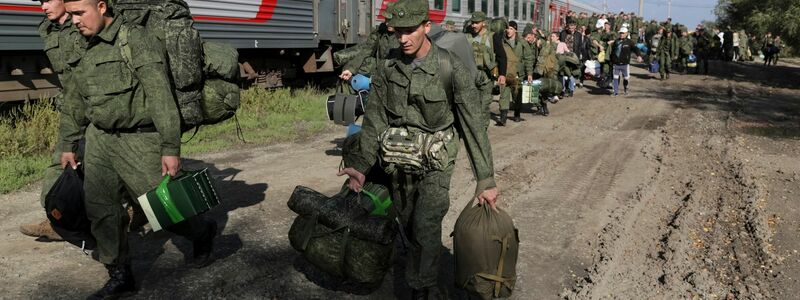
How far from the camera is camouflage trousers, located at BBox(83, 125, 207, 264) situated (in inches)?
147

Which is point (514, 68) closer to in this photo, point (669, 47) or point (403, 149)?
point (403, 149)

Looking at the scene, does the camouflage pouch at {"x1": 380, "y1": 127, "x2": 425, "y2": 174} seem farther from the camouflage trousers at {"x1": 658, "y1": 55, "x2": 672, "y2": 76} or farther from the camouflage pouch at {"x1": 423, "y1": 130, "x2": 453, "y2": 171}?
the camouflage trousers at {"x1": 658, "y1": 55, "x2": 672, "y2": 76}

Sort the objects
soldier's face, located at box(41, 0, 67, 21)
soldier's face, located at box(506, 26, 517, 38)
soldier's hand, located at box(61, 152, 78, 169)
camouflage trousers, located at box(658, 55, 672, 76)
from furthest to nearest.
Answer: camouflage trousers, located at box(658, 55, 672, 76) < soldier's face, located at box(506, 26, 517, 38) < soldier's face, located at box(41, 0, 67, 21) < soldier's hand, located at box(61, 152, 78, 169)

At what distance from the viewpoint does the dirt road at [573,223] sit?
14.0ft

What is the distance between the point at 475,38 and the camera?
9156 millimetres

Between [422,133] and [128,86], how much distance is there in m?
1.60

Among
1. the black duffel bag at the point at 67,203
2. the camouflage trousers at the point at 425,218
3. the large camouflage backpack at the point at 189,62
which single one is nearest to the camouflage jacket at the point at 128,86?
the large camouflage backpack at the point at 189,62

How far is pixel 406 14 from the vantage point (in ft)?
10.8

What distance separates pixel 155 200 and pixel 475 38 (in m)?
6.25

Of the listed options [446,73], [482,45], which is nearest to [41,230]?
[446,73]

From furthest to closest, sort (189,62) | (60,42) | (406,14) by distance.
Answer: (60,42) < (189,62) < (406,14)

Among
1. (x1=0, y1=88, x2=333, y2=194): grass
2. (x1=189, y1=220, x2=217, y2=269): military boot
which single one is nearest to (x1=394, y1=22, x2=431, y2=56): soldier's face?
(x1=189, y1=220, x2=217, y2=269): military boot

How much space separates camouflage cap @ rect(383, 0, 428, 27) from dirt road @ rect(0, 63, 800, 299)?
5.58ft

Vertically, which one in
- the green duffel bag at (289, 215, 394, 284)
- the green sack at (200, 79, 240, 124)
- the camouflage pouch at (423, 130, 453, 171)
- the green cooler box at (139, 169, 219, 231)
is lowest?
the green duffel bag at (289, 215, 394, 284)
